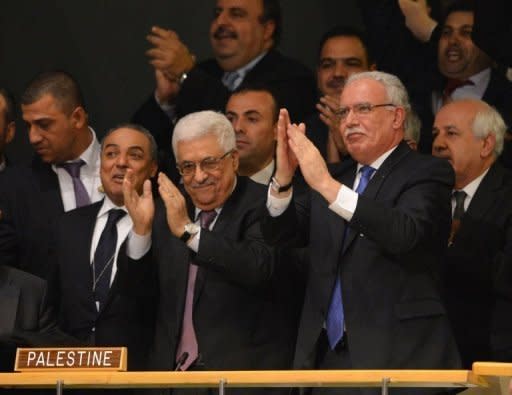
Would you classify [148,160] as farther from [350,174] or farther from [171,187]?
[350,174]

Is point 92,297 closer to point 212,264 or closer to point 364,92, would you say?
point 212,264

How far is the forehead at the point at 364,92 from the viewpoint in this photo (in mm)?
4598

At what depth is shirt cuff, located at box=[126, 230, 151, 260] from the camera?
4.79m

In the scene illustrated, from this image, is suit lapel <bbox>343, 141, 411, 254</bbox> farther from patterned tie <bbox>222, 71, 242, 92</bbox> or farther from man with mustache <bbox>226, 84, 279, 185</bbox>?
patterned tie <bbox>222, 71, 242, 92</bbox>

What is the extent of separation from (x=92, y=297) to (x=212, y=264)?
72cm

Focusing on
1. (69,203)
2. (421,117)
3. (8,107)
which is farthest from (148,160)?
(421,117)

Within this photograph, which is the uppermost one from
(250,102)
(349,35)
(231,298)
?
(349,35)

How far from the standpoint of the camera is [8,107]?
19.7 feet

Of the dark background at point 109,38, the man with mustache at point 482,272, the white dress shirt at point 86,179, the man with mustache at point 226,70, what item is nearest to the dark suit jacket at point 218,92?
the man with mustache at point 226,70

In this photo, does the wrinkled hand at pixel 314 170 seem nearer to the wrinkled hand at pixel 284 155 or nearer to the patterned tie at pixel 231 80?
the wrinkled hand at pixel 284 155

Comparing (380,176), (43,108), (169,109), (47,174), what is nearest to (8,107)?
(43,108)

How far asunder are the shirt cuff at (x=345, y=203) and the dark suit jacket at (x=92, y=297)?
849 millimetres

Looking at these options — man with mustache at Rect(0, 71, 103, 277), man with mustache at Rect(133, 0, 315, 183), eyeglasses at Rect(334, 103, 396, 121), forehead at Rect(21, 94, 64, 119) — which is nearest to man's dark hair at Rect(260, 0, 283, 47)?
man with mustache at Rect(133, 0, 315, 183)

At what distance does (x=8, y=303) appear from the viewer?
4.98 m
